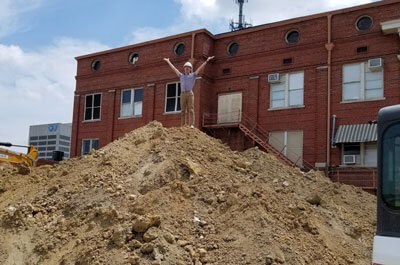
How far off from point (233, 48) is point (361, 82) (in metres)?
7.03

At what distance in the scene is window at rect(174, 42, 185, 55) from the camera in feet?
80.1

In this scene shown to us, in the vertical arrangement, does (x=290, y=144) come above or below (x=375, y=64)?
below

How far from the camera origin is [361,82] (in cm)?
1919

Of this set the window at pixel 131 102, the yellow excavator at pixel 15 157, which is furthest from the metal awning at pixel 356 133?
the yellow excavator at pixel 15 157

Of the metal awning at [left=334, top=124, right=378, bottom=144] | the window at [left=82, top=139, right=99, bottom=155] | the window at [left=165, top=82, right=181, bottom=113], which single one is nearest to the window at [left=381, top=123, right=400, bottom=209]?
the metal awning at [left=334, top=124, right=378, bottom=144]

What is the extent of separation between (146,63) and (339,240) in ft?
62.7

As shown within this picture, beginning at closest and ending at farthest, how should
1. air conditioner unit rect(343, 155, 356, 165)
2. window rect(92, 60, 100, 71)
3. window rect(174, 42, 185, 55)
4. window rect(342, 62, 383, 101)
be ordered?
air conditioner unit rect(343, 155, 356, 165) → window rect(342, 62, 383, 101) → window rect(174, 42, 185, 55) → window rect(92, 60, 100, 71)

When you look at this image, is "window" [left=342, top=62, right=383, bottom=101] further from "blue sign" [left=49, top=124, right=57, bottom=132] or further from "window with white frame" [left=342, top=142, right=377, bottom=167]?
"blue sign" [left=49, top=124, right=57, bottom=132]

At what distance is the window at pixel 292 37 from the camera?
2130cm

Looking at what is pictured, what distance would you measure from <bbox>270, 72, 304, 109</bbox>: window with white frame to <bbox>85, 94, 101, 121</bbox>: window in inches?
451

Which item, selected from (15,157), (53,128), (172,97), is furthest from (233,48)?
(53,128)

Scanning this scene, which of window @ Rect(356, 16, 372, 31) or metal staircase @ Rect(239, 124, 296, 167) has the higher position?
window @ Rect(356, 16, 372, 31)

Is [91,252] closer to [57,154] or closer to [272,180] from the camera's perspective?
[272,180]

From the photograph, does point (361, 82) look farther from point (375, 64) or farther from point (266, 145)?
point (266, 145)
